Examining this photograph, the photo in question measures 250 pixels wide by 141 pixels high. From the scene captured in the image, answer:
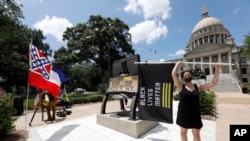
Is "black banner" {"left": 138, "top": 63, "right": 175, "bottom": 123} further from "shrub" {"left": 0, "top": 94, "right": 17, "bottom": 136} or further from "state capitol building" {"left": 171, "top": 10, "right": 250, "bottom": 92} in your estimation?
"state capitol building" {"left": 171, "top": 10, "right": 250, "bottom": 92}

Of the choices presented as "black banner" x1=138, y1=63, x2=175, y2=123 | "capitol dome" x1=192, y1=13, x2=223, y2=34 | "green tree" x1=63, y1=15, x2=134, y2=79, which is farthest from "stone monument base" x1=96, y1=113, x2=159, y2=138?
"capitol dome" x1=192, y1=13, x2=223, y2=34

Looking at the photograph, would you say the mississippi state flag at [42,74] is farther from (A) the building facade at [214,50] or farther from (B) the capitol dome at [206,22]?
(B) the capitol dome at [206,22]

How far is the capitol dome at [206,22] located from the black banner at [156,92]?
295 ft

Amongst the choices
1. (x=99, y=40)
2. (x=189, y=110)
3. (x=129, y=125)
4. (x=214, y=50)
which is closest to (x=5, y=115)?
(x=129, y=125)

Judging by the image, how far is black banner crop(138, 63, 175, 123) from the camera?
16.1ft

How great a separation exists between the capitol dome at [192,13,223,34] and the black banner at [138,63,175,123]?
3545 inches

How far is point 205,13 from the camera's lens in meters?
94.9

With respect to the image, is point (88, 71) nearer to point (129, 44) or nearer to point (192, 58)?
point (129, 44)

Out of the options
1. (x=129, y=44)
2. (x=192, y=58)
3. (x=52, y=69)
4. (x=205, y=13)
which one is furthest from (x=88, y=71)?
(x=205, y=13)

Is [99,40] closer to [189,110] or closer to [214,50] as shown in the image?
[189,110]

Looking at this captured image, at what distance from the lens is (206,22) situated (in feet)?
286

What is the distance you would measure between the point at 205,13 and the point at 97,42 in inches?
3181

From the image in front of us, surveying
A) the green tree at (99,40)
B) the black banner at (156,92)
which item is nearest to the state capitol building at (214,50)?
the green tree at (99,40)

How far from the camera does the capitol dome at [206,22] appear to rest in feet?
279
